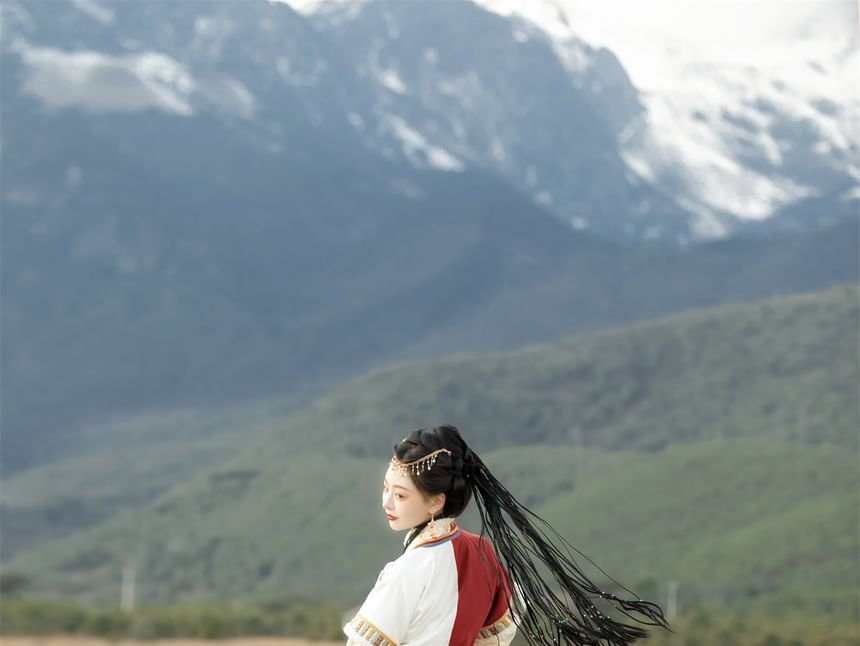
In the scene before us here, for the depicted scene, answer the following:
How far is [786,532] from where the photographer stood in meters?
46.3

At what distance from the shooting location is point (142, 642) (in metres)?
21.8

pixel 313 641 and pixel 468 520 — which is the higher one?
pixel 468 520

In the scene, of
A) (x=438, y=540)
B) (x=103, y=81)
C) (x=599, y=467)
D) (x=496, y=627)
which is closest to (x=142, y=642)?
(x=496, y=627)

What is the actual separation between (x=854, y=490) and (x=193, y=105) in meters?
103

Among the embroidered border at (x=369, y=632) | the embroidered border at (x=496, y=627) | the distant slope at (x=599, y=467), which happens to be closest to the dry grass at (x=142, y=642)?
the distant slope at (x=599, y=467)

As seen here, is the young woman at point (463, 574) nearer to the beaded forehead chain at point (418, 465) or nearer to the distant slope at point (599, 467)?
the beaded forehead chain at point (418, 465)

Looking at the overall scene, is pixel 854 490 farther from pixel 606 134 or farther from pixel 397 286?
pixel 606 134

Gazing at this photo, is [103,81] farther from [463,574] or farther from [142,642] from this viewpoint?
[463,574]

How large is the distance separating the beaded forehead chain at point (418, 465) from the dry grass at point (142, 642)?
19.6m

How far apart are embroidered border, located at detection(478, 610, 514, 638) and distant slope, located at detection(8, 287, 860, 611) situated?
36215 mm

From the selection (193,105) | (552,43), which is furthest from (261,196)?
(552,43)

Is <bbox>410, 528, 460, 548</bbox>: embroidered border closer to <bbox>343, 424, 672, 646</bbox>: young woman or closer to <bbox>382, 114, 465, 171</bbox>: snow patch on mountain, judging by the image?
<bbox>343, 424, 672, 646</bbox>: young woman

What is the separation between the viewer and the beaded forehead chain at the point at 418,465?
9.02 feet

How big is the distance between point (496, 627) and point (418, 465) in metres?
0.36
